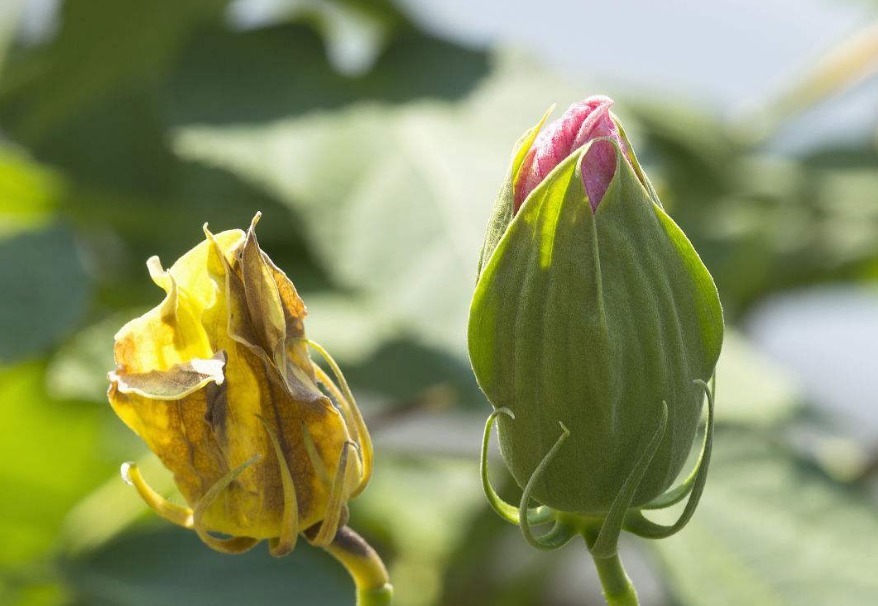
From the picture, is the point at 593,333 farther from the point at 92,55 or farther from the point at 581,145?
the point at 92,55

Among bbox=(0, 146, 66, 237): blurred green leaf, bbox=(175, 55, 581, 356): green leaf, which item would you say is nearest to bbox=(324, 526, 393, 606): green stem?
bbox=(175, 55, 581, 356): green leaf

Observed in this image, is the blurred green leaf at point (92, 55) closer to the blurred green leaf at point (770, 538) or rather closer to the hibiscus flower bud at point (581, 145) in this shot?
the blurred green leaf at point (770, 538)

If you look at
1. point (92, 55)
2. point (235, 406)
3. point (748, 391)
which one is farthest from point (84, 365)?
point (235, 406)

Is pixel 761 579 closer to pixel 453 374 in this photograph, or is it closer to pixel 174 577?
pixel 453 374

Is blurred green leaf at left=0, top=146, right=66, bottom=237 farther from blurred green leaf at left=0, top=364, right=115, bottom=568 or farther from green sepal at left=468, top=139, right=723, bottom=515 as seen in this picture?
green sepal at left=468, top=139, right=723, bottom=515

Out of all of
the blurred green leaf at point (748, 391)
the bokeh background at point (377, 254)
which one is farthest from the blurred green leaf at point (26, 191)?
the blurred green leaf at point (748, 391)

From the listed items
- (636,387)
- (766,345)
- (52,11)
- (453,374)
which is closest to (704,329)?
(636,387)
